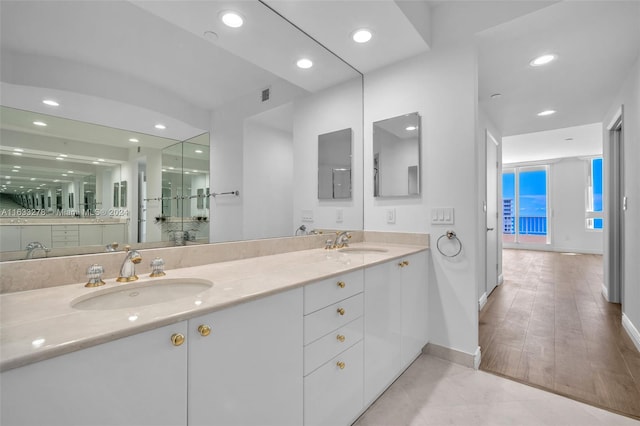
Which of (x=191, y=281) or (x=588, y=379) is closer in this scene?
(x=191, y=281)

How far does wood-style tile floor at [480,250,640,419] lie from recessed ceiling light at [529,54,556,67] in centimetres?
225

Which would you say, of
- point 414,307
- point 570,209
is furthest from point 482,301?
point 570,209

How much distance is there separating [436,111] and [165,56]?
1.75 m

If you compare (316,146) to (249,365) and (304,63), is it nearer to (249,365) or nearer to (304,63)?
(304,63)

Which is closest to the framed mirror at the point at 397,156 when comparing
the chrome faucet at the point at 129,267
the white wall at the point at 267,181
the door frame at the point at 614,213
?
the white wall at the point at 267,181

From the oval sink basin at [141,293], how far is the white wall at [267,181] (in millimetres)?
567

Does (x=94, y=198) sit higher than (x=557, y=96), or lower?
lower

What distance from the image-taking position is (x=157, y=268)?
119cm

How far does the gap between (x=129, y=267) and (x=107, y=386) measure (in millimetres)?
585

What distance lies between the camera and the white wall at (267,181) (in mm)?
1702

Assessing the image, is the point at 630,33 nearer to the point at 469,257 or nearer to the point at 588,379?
the point at 469,257

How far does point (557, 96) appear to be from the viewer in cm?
298

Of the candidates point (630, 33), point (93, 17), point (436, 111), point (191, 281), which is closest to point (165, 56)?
point (93, 17)

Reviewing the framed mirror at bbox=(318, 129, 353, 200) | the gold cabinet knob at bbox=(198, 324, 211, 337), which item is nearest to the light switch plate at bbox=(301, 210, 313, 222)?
the framed mirror at bbox=(318, 129, 353, 200)
